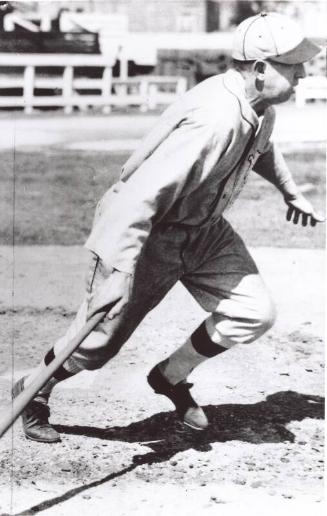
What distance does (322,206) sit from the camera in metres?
8.95

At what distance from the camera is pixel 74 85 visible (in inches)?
758

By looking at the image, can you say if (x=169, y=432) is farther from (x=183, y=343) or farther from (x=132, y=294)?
(x=132, y=294)

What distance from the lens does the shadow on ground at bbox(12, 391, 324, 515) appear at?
376 centimetres

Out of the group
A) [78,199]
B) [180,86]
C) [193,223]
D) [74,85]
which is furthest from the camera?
[180,86]

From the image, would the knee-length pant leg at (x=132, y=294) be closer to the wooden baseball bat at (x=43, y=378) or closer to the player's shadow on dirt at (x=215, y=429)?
the wooden baseball bat at (x=43, y=378)

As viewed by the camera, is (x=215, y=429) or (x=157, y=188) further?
(x=215, y=429)

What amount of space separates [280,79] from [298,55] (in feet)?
0.33

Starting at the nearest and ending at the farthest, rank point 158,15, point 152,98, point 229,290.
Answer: point 229,290 < point 152,98 < point 158,15

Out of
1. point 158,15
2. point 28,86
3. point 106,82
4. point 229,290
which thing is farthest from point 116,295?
point 158,15

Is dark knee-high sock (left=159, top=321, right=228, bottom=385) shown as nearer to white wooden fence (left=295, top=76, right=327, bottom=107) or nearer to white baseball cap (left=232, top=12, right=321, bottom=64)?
white baseball cap (left=232, top=12, right=321, bottom=64)

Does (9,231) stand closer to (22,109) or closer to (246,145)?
(246,145)

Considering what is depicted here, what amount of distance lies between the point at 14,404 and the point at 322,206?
625cm

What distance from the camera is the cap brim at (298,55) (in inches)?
129

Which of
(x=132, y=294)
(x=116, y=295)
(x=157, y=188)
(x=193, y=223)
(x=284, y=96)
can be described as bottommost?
(x=132, y=294)
